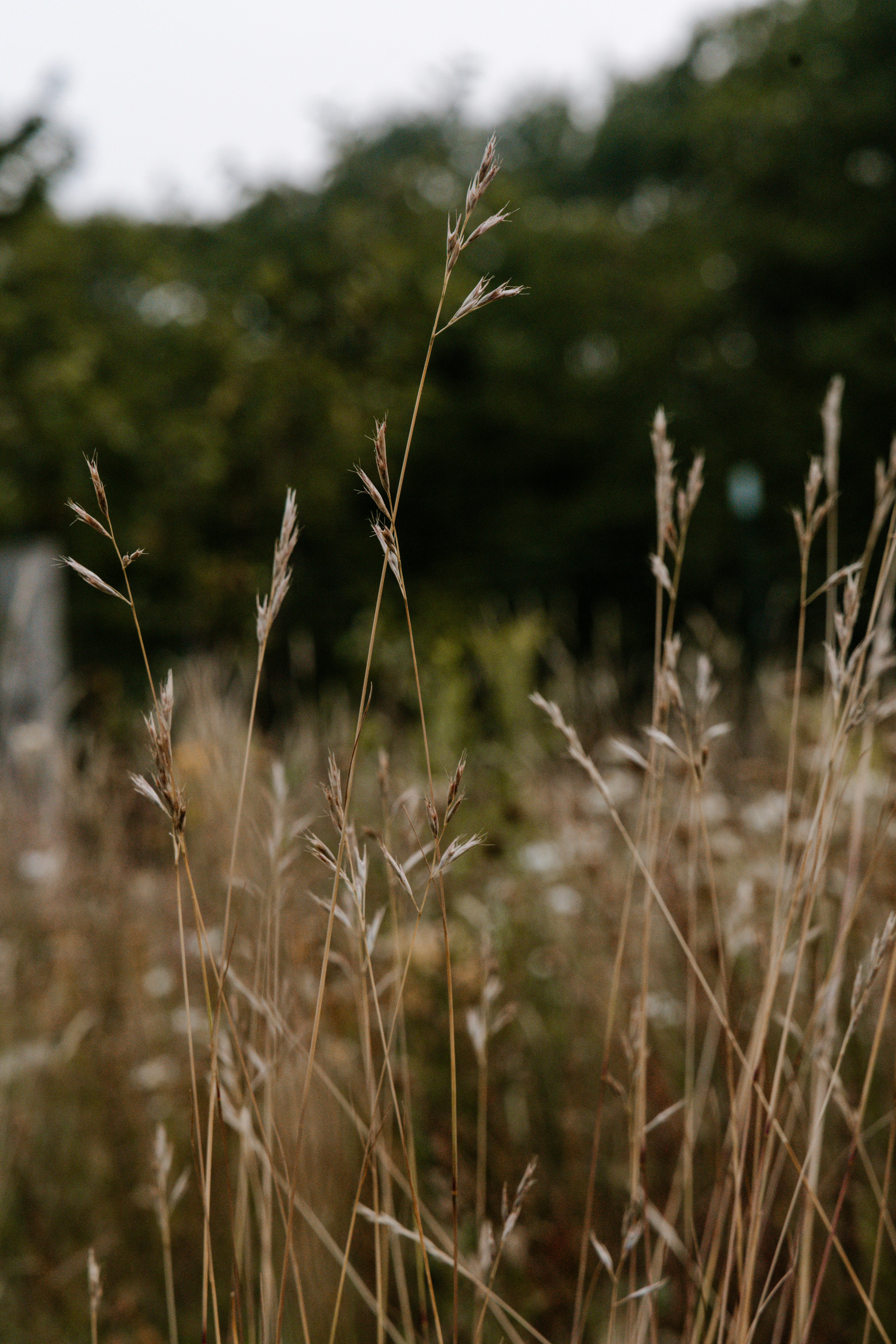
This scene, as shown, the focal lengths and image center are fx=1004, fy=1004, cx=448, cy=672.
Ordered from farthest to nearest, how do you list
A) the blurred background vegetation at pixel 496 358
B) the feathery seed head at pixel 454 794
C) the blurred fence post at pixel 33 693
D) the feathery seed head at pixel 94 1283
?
the blurred background vegetation at pixel 496 358 < the blurred fence post at pixel 33 693 < the feathery seed head at pixel 94 1283 < the feathery seed head at pixel 454 794

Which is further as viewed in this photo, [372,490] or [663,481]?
[663,481]

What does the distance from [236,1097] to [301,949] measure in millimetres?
564

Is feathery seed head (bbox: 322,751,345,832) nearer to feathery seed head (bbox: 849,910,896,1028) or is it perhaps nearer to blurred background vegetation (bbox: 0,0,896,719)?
feathery seed head (bbox: 849,910,896,1028)

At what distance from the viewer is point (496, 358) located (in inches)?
492

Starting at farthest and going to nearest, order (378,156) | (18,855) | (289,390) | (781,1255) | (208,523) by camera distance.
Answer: (378,156) → (208,523) → (289,390) → (18,855) → (781,1255)

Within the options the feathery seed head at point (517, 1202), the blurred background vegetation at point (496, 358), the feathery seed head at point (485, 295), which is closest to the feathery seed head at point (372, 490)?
the feathery seed head at point (485, 295)

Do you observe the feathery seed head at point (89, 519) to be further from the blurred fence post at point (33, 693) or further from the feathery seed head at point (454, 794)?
the feathery seed head at point (454, 794)

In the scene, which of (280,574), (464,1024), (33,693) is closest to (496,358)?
(33,693)

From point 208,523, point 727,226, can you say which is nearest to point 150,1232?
point 208,523

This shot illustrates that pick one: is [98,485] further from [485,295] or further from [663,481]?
[663,481]

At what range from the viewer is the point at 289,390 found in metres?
7.29

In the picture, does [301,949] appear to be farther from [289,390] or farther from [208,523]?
[208,523]

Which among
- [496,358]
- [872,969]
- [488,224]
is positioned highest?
[488,224]

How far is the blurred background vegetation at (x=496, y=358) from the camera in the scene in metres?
7.36
